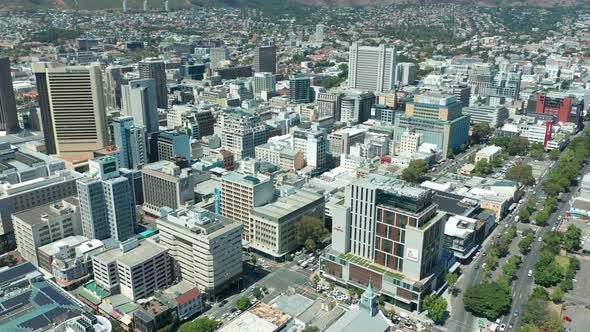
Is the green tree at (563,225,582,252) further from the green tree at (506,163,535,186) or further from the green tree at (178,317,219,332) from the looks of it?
the green tree at (178,317,219,332)

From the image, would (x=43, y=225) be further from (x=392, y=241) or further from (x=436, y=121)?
(x=436, y=121)

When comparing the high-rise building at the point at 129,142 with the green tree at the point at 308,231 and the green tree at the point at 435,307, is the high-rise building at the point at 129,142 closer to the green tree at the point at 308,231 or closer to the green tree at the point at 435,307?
the green tree at the point at 308,231

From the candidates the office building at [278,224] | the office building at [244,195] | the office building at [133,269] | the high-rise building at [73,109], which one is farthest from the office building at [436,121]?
the office building at [133,269]

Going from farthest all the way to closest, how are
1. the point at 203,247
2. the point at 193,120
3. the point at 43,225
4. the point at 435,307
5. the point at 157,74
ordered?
the point at 157,74, the point at 193,120, the point at 43,225, the point at 203,247, the point at 435,307

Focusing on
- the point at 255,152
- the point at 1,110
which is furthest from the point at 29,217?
the point at 1,110

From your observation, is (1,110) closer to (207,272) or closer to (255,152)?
(255,152)

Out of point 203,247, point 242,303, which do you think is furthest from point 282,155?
point 242,303
